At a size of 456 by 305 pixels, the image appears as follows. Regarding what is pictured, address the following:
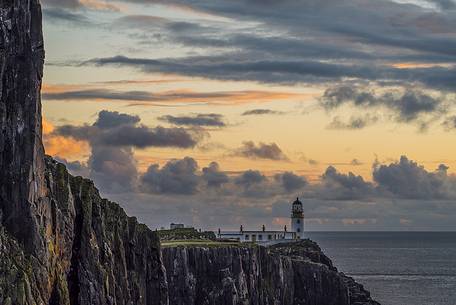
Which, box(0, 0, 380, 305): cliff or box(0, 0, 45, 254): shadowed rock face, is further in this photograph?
box(0, 0, 45, 254): shadowed rock face

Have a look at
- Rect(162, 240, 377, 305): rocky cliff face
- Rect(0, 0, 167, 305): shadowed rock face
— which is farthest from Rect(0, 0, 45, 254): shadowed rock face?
Rect(162, 240, 377, 305): rocky cliff face

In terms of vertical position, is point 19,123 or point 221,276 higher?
point 19,123

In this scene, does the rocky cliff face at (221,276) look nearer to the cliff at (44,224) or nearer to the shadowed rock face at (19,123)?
the cliff at (44,224)

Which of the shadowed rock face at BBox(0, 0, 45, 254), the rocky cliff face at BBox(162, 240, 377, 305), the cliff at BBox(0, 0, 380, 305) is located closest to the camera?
the cliff at BBox(0, 0, 380, 305)

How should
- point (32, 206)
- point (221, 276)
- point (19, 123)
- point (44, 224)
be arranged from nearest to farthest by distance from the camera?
point (19, 123) < point (32, 206) < point (44, 224) < point (221, 276)

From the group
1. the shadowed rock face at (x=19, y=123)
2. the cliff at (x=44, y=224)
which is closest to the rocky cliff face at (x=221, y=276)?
the cliff at (x=44, y=224)

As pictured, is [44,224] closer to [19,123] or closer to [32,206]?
[32,206]

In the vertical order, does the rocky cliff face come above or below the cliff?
below

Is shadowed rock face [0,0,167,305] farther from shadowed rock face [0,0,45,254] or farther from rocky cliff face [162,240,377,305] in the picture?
rocky cliff face [162,240,377,305]

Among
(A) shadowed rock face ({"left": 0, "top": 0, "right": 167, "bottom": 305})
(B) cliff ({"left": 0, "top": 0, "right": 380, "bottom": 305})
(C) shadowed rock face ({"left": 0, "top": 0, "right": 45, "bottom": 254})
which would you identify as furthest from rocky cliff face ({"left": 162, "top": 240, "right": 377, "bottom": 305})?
(C) shadowed rock face ({"left": 0, "top": 0, "right": 45, "bottom": 254})

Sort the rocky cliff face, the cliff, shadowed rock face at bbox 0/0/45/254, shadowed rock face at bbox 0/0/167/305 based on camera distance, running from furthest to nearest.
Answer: the rocky cliff face
shadowed rock face at bbox 0/0/45/254
the cliff
shadowed rock face at bbox 0/0/167/305

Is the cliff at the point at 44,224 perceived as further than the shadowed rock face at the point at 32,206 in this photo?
Yes

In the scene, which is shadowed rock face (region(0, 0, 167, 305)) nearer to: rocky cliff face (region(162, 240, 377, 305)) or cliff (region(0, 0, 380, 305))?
cliff (region(0, 0, 380, 305))

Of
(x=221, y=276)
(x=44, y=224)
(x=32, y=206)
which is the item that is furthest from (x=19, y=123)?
(x=221, y=276)
